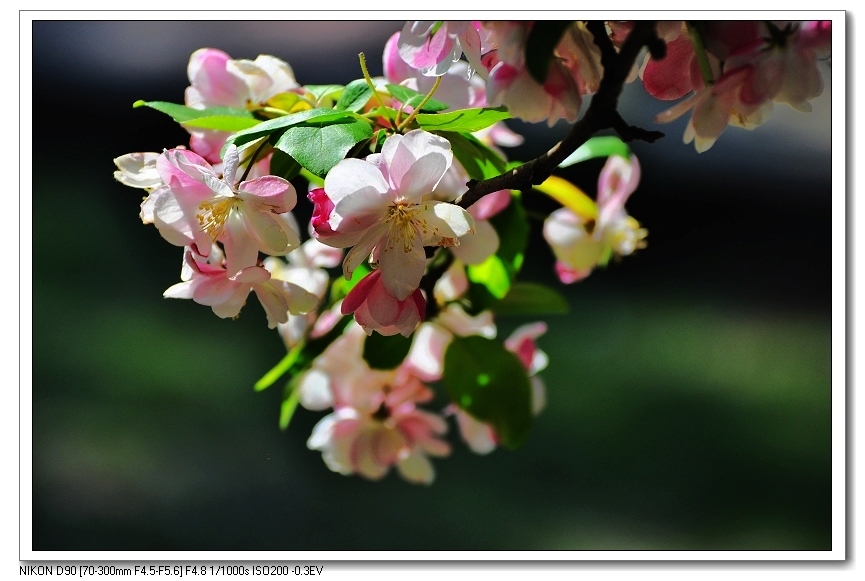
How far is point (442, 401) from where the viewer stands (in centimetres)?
211

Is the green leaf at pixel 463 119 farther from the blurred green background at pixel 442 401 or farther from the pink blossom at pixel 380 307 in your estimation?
the blurred green background at pixel 442 401

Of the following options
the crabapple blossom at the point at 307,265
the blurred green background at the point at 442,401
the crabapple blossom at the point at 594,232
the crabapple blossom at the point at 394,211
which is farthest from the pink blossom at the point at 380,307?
the blurred green background at the point at 442,401

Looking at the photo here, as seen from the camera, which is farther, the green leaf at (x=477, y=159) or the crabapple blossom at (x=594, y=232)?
the crabapple blossom at (x=594, y=232)

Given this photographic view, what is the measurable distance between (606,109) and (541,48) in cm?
4

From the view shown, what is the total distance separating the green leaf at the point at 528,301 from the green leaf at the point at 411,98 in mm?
234

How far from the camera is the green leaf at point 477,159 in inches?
20.5

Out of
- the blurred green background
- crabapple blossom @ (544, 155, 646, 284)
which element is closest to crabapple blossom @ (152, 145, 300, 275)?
crabapple blossom @ (544, 155, 646, 284)

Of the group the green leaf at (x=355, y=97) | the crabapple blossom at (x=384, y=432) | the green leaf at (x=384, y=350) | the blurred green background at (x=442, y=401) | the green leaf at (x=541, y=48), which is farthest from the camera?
the blurred green background at (x=442, y=401)

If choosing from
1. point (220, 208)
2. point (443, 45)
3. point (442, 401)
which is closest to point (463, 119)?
point (443, 45)

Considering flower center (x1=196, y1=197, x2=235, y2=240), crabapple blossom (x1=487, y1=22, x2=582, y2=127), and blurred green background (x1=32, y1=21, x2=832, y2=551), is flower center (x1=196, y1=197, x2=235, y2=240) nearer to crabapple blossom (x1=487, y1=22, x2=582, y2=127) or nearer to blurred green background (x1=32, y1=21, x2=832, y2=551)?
crabapple blossom (x1=487, y1=22, x2=582, y2=127)

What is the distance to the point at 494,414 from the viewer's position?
0.67 meters

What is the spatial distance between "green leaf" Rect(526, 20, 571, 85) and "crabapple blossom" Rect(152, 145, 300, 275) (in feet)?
0.46

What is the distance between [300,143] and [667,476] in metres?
1.59
